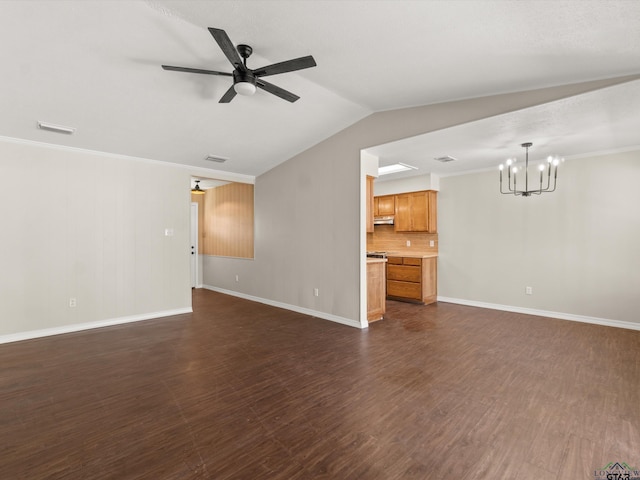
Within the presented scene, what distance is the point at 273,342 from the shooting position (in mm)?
3996

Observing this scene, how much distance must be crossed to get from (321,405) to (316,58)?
123 inches

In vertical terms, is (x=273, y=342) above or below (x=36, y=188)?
below

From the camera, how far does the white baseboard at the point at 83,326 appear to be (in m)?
A: 4.04

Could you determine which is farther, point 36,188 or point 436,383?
point 36,188

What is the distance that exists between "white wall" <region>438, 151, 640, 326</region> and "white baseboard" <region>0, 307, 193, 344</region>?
538cm

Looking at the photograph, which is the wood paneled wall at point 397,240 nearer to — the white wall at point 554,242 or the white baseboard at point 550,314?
the white wall at point 554,242

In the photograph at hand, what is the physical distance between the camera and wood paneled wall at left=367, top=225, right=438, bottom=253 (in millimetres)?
6719

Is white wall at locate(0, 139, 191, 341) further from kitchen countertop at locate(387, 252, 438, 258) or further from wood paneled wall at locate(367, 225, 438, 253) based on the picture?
wood paneled wall at locate(367, 225, 438, 253)

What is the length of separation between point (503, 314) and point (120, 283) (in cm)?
643

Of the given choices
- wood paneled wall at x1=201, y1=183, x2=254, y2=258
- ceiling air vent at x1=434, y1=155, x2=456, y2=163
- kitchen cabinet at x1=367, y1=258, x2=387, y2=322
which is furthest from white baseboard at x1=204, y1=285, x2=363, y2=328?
ceiling air vent at x1=434, y1=155, x2=456, y2=163

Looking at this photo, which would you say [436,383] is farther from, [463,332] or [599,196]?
[599,196]

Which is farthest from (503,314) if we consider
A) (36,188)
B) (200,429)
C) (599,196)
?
(36,188)

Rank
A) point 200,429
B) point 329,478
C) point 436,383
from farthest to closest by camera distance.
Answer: point 436,383, point 200,429, point 329,478

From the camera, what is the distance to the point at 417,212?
21.5 feet
